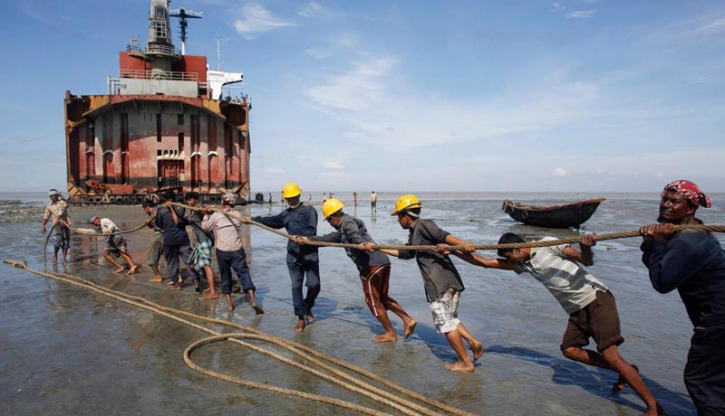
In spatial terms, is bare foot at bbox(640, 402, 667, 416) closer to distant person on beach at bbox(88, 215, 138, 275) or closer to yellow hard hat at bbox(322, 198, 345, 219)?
yellow hard hat at bbox(322, 198, 345, 219)

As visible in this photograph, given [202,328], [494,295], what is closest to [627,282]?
[494,295]

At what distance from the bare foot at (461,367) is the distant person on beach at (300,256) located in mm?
2115

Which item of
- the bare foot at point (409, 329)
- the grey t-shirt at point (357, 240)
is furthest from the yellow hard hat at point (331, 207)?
the bare foot at point (409, 329)

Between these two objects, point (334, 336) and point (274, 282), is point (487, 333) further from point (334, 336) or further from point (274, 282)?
point (274, 282)

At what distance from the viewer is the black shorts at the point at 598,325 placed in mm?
3551

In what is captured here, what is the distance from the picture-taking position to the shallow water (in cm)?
370

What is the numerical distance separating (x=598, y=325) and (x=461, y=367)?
4.39 ft

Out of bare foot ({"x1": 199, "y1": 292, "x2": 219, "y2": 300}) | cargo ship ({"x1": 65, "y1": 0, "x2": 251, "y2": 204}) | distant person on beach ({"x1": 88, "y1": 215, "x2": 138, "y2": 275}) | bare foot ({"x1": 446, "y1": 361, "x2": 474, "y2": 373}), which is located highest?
cargo ship ({"x1": 65, "y1": 0, "x2": 251, "y2": 204})

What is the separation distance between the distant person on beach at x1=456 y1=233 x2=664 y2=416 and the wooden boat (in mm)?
19179

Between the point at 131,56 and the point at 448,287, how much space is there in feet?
114

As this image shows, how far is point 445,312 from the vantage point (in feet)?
14.6

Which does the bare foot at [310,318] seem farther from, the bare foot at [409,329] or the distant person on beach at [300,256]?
the bare foot at [409,329]

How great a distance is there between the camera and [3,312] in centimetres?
626

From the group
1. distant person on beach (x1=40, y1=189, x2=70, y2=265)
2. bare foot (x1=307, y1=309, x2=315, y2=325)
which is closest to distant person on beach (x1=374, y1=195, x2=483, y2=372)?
bare foot (x1=307, y1=309, x2=315, y2=325)
